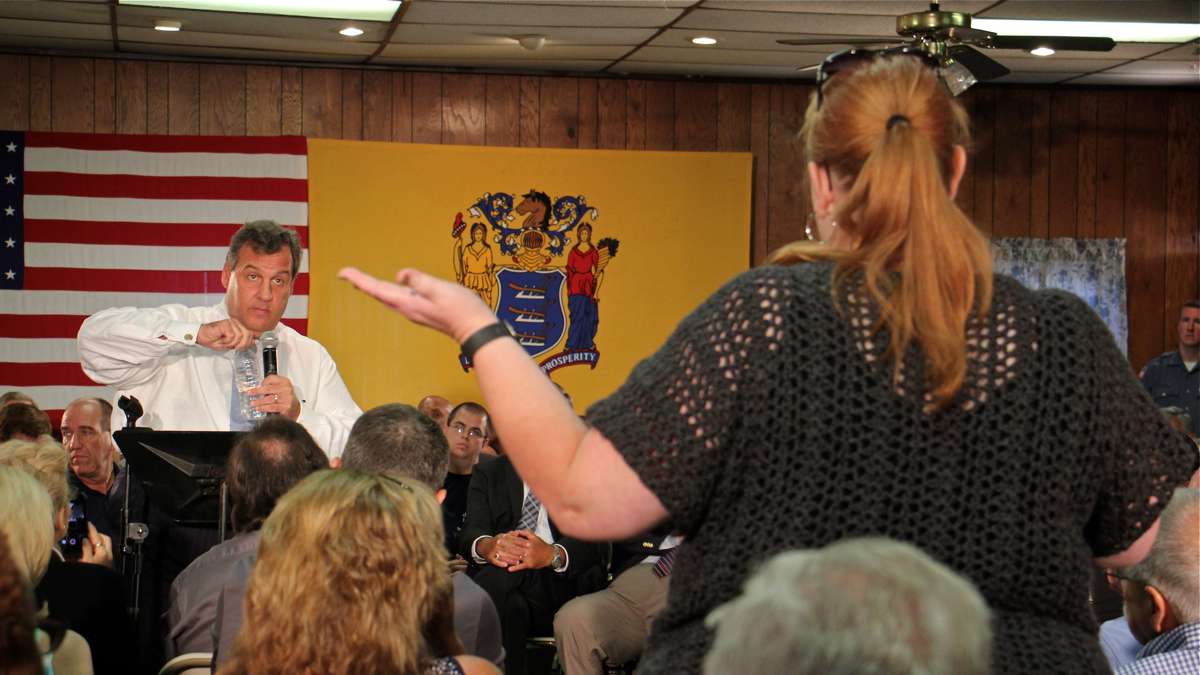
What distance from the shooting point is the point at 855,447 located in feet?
4.39

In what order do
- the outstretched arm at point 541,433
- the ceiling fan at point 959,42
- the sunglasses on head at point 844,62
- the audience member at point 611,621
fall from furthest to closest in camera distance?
1. the ceiling fan at point 959,42
2. the audience member at point 611,621
3. the sunglasses on head at point 844,62
4. the outstretched arm at point 541,433

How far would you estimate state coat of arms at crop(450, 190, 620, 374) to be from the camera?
8.05 m

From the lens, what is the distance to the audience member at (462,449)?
594 centimetres

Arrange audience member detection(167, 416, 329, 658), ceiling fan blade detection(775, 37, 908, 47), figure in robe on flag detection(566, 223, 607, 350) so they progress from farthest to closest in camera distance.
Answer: figure in robe on flag detection(566, 223, 607, 350), ceiling fan blade detection(775, 37, 908, 47), audience member detection(167, 416, 329, 658)

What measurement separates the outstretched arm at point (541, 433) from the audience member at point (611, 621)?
337cm

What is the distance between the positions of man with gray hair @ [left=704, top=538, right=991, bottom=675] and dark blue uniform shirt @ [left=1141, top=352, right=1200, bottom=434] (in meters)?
7.55

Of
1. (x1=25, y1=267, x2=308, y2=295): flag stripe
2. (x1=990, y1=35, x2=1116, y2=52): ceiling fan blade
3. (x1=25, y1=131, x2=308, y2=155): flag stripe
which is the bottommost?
(x1=25, y1=267, x2=308, y2=295): flag stripe

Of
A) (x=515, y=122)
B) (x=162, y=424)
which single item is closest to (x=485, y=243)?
(x=515, y=122)

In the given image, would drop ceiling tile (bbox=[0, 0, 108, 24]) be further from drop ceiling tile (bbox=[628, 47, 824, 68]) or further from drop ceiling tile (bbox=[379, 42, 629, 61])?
drop ceiling tile (bbox=[628, 47, 824, 68])

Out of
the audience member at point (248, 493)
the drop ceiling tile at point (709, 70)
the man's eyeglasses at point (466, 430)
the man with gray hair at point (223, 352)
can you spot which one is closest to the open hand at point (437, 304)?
the audience member at point (248, 493)

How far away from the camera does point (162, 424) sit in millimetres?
3988

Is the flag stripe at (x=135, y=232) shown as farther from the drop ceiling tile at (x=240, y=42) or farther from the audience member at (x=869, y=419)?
the audience member at (x=869, y=419)

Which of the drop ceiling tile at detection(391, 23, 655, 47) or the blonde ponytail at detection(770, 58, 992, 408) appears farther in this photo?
the drop ceiling tile at detection(391, 23, 655, 47)

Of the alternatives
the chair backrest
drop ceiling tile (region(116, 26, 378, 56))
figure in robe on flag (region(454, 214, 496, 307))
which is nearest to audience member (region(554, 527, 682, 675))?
the chair backrest
